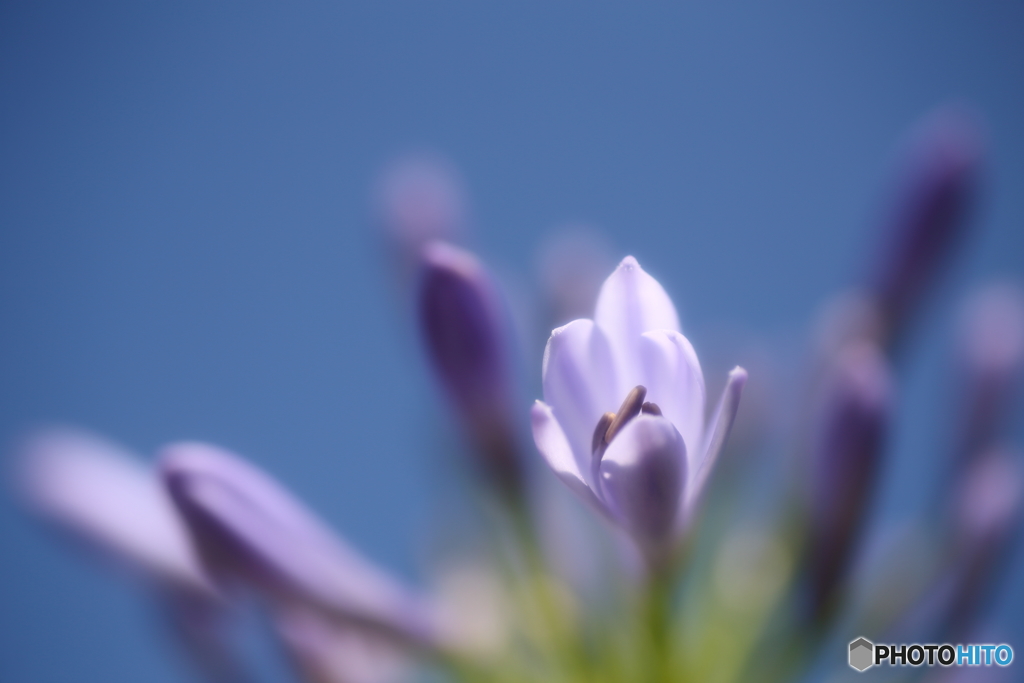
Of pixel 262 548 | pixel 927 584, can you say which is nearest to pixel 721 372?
pixel 927 584

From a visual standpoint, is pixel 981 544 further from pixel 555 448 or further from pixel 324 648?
pixel 324 648

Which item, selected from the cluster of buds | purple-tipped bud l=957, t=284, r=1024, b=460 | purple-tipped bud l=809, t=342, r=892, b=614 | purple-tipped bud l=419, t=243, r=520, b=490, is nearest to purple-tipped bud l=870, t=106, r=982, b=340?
the cluster of buds

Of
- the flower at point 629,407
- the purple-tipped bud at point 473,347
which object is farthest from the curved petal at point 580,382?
the purple-tipped bud at point 473,347

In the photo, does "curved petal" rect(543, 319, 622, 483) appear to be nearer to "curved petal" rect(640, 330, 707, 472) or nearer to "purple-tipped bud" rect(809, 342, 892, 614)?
"curved petal" rect(640, 330, 707, 472)

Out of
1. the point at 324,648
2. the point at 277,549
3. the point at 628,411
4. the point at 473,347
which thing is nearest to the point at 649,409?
the point at 628,411

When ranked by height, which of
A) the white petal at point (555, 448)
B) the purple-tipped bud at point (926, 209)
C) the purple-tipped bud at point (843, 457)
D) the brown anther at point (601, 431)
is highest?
the purple-tipped bud at point (926, 209)

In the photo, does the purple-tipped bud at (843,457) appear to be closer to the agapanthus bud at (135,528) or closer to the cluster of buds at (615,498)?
the cluster of buds at (615,498)
